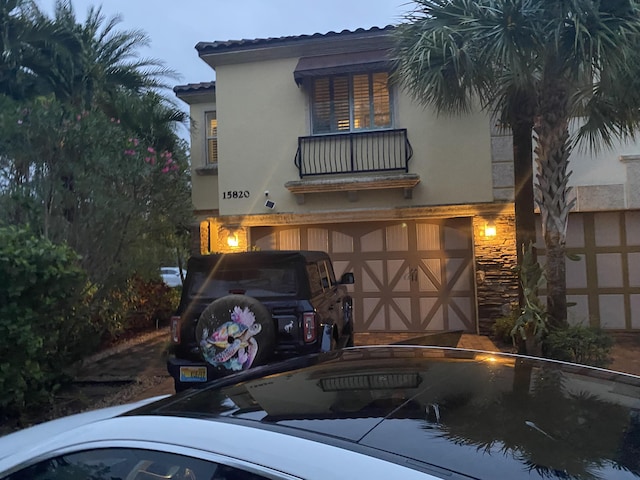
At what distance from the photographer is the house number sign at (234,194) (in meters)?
11.0

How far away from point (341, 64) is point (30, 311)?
730 cm

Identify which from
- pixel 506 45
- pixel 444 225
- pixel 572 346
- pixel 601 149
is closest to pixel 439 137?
pixel 444 225

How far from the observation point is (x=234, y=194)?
11094 millimetres

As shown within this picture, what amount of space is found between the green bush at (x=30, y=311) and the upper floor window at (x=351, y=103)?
6.39 m

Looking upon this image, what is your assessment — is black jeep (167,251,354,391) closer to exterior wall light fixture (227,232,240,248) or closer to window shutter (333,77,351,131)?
exterior wall light fixture (227,232,240,248)

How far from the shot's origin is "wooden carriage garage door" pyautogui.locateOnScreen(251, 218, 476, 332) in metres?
10.9

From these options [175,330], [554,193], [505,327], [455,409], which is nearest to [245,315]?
[175,330]

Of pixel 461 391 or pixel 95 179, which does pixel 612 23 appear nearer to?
→ pixel 461 391

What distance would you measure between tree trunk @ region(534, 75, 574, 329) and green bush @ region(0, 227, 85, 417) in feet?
20.4

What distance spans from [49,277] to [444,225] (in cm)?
774

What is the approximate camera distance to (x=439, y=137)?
1029 centimetres

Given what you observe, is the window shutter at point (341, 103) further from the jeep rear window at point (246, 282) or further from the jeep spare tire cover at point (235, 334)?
the jeep spare tire cover at point (235, 334)

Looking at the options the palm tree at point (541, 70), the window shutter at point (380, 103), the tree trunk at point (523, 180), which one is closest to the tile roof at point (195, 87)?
the window shutter at point (380, 103)

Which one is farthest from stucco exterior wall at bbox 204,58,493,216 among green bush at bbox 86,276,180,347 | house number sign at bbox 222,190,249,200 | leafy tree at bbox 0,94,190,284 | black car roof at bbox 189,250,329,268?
black car roof at bbox 189,250,329,268
